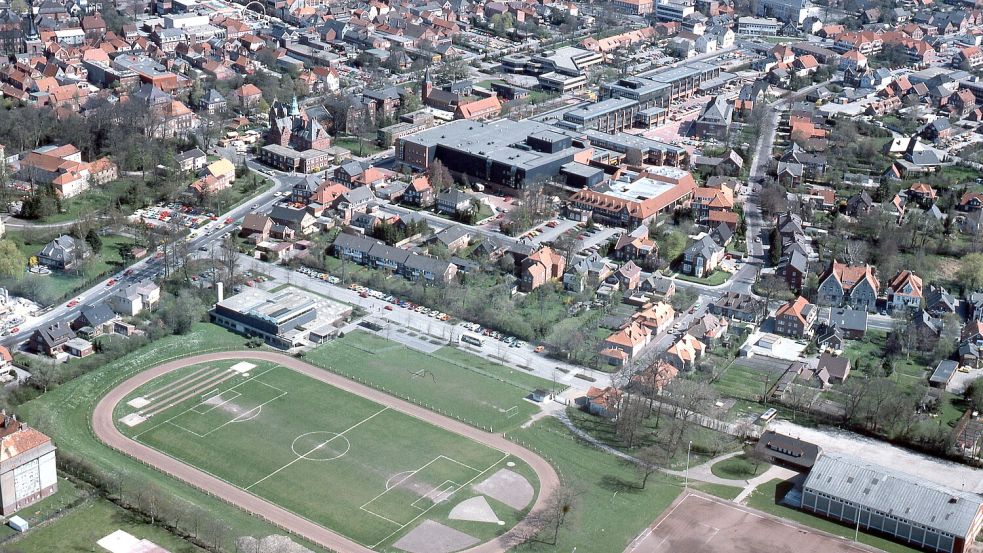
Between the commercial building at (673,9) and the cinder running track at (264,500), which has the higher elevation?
the commercial building at (673,9)

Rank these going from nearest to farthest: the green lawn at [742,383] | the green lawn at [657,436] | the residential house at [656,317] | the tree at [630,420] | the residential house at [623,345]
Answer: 1. the green lawn at [657,436]
2. the tree at [630,420]
3. the green lawn at [742,383]
4. the residential house at [623,345]
5. the residential house at [656,317]

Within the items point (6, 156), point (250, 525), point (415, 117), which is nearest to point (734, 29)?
point (415, 117)

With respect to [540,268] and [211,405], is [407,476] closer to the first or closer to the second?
[211,405]

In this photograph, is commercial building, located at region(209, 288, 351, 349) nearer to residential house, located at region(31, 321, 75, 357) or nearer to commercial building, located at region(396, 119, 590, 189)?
residential house, located at region(31, 321, 75, 357)

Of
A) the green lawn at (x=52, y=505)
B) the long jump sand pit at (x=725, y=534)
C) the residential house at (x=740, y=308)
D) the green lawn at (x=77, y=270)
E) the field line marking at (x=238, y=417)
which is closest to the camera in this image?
the green lawn at (x=52, y=505)

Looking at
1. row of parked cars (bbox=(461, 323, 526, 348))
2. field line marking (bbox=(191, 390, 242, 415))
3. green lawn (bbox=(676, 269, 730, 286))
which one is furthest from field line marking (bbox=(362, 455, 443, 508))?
green lawn (bbox=(676, 269, 730, 286))

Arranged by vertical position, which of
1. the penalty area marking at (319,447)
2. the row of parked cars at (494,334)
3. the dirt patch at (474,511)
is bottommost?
the penalty area marking at (319,447)

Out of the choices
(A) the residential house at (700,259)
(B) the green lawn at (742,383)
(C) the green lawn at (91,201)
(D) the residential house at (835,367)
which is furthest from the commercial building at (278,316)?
(D) the residential house at (835,367)

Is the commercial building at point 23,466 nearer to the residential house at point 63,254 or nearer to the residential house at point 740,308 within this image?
the residential house at point 63,254
